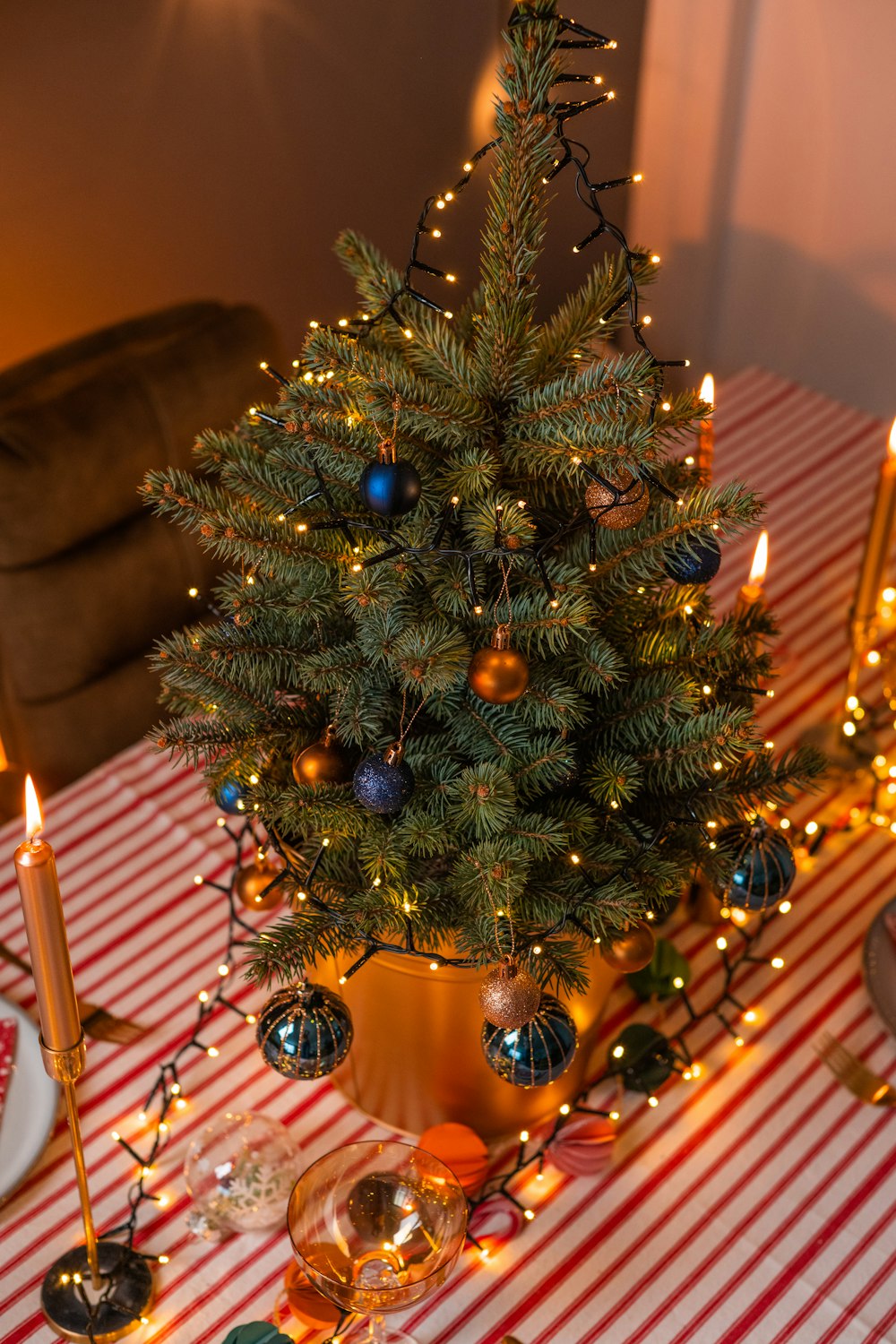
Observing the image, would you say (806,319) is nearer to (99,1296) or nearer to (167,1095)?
(167,1095)

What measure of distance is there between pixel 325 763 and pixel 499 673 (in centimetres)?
14

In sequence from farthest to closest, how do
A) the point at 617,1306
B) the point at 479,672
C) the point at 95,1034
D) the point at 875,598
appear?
the point at 875,598, the point at 95,1034, the point at 617,1306, the point at 479,672

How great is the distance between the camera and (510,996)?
2.15 feet

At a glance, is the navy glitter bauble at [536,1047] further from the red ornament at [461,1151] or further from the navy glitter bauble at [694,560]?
the navy glitter bauble at [694,560]

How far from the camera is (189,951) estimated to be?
3.15 ft

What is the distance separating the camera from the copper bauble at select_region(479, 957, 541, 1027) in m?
0.66

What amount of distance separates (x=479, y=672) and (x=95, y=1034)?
0.45 m

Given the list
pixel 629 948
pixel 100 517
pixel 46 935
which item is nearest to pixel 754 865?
pixel 629 948

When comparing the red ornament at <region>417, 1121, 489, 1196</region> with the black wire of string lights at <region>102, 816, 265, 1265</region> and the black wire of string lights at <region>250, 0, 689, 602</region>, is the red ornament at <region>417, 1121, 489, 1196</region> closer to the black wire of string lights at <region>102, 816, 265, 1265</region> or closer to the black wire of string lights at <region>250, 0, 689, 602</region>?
the black wire of string lights at <region>102, 816, 265, 1265</region>

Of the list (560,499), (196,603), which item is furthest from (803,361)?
(560,499)

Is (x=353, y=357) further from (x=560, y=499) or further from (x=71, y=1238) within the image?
(x=71, y=1238)

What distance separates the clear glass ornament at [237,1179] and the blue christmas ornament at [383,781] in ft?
0.89

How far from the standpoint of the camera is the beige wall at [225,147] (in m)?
1.43

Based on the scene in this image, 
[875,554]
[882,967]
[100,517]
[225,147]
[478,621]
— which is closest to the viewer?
[478,621]
